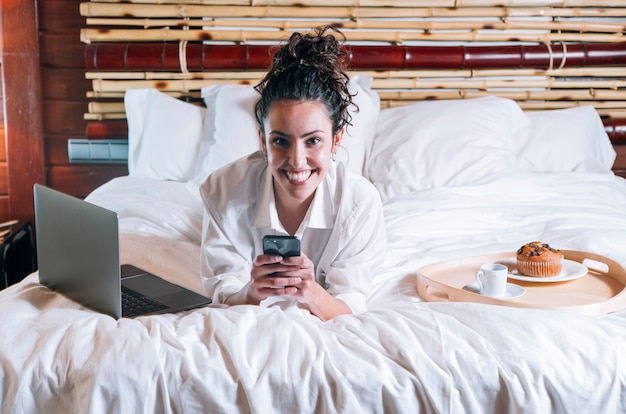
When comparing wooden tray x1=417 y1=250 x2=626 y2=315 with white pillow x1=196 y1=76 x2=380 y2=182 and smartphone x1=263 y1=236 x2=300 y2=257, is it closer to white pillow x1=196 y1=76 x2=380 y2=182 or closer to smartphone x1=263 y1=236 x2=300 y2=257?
smartphone x1=263 y1=236 x2=300 y2=257

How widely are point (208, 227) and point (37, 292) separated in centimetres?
42

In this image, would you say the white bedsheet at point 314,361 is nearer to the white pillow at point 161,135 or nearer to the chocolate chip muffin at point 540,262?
the chocolate chip muffin at point 540,262

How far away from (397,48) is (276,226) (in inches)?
73.0

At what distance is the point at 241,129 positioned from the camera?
279cm

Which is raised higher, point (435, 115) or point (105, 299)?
point (435, 115)

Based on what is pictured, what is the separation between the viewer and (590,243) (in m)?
1.95

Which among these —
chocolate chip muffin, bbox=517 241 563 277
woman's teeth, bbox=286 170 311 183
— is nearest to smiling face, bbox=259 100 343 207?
woman's teeth, bbox=286 170 311 183

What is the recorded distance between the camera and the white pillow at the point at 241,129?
2.74 m

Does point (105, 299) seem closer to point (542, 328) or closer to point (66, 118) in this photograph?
point (542, 328)

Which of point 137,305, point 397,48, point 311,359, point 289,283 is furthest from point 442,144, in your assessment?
point 311,359

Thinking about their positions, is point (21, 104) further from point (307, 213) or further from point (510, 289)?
point (510, 289)

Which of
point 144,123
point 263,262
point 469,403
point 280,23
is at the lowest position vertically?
point 469,403

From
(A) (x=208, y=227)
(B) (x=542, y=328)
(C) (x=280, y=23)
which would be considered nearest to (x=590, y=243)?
(B) (x=542, y=328)

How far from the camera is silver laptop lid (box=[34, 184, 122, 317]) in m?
1.31
